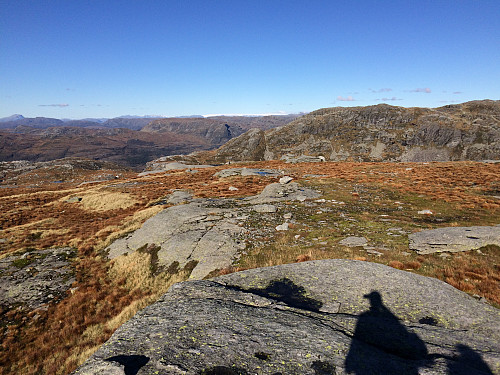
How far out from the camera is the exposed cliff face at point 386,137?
141 m

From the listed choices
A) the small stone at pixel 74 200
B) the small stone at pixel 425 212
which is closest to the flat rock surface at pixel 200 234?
the small stone at pixel 425 212

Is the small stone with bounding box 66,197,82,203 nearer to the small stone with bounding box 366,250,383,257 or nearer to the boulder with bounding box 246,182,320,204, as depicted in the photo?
the boulder with bounding box 246,182,320,204

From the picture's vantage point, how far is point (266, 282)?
1216 centimetres

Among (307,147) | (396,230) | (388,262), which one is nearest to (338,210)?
(396,230)

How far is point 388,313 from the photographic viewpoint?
966cm

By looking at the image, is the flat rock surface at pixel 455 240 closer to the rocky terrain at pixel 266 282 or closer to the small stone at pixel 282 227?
the rocky terrain at pixel 266 282

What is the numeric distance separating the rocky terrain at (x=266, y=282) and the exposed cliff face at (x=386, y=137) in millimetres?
133883

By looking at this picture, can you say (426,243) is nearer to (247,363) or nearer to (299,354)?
(299,354)

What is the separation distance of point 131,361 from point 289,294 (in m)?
6.91

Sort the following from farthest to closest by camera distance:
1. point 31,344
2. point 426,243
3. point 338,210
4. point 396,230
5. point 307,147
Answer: point 307,147 < point 338,210 < point 396,230 < point 426,243 < point 31,344

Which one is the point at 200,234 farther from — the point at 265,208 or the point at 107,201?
the point at 107,201

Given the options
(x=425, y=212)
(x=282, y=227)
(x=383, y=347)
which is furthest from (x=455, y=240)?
(x=383, y=347)

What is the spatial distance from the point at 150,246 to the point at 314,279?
1645cm

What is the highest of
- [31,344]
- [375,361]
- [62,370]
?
[375,361]
